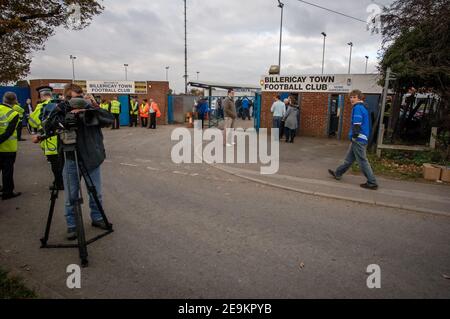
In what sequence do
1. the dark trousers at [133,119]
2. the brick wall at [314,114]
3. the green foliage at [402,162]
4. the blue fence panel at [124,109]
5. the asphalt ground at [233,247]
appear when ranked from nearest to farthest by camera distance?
the asphalt ground at [233,247]
the green foliage at [402,162]
the brick wall at [314,114]
the dark trousers at [133,119]
the blue fence panel at [124,109]

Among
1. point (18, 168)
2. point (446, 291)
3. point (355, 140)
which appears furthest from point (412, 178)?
point (18, 168)

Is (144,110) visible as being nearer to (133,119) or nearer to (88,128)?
(133,119)

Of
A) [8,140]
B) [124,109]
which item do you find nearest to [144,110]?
[124,109]

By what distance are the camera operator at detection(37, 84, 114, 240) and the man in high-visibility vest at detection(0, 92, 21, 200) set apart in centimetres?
234

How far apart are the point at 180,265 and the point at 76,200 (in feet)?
4.74

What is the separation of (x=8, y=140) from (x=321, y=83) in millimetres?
12292

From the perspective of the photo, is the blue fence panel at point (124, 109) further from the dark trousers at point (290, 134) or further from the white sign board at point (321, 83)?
the dark trousers at point (290, 134)

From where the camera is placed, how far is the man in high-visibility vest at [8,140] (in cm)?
570

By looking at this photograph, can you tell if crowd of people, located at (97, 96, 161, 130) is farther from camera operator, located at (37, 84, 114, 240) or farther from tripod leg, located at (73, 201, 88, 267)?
tripod leg, located at (73, 201, 88, 267)

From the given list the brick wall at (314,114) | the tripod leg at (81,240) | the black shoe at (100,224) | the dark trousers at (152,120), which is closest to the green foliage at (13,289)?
the tripod leg at (81,240)

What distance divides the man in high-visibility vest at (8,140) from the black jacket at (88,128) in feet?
9.03

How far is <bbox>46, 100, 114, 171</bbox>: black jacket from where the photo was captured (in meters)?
3.69

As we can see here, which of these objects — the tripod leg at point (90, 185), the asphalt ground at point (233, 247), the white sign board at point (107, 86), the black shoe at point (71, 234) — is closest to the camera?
the asphalt ground at point (233, 247)

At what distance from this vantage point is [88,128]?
3994mm
